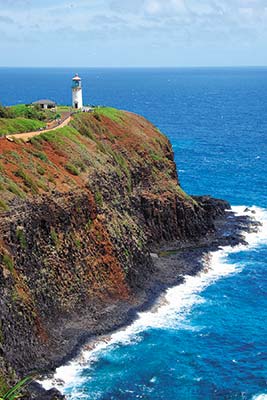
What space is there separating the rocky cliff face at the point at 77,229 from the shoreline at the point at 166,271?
1.81ft

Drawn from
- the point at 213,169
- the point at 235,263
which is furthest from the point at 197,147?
the point at 235,263

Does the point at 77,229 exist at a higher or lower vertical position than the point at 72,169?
lower

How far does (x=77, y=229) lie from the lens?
62.9 m

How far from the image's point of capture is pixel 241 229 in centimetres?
8650

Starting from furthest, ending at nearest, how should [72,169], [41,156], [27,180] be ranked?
[72,169] → [41,156] → [27,180]

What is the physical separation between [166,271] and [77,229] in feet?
45.7

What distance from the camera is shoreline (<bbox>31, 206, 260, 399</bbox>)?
175ft

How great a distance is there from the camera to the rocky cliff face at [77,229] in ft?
169

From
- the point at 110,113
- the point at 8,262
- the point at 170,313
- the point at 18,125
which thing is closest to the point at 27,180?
the point at 8,262

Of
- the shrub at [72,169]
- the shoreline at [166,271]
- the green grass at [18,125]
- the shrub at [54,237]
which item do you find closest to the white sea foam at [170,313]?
the shoreline at [166,271]

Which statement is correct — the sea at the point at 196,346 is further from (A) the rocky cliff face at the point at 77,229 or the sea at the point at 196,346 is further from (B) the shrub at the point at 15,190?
(B) the shrub at the point at 15,190

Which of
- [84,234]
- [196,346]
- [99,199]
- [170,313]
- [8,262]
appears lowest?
[196,346]

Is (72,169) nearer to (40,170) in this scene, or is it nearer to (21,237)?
(40,170)

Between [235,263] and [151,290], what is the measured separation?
1397 centimetres
